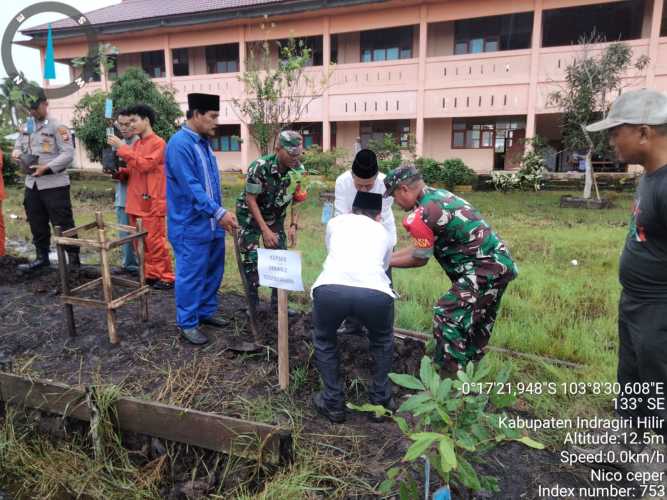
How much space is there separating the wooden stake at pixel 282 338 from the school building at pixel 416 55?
1494 cm

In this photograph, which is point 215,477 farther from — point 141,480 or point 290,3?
point 290,3

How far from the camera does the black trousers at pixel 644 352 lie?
2240mm

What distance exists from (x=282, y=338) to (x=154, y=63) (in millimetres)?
24491

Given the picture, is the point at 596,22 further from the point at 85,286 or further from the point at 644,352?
the point at 85,286

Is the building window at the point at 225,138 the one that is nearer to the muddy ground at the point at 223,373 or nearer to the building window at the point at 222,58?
the building window at the point at 222,58

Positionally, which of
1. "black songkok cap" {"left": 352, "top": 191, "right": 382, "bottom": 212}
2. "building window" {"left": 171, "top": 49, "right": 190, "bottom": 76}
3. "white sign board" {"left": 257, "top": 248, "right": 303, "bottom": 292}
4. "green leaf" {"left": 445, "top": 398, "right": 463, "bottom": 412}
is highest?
"building window" {"left": 171, "top": 49, "right": 190, "bottom": 76}

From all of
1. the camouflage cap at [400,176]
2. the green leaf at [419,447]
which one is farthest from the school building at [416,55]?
the green leaf at [419,447]

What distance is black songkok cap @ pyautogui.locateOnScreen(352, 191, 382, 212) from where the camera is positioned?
9.46 ft

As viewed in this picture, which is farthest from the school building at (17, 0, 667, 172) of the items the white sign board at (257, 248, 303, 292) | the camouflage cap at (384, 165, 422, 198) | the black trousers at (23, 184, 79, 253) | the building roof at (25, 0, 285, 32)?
the white sign board at (257, 248, 303, 292)

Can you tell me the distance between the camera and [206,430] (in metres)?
2.54

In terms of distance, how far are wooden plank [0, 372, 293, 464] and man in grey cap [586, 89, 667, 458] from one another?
1781 mm

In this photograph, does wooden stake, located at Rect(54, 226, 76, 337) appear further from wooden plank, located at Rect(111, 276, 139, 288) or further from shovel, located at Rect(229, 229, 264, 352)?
shovel, located at Rect(229, 229, 264, 352)

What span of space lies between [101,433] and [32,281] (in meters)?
3.41

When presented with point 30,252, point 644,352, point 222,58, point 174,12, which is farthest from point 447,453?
point 222,58
